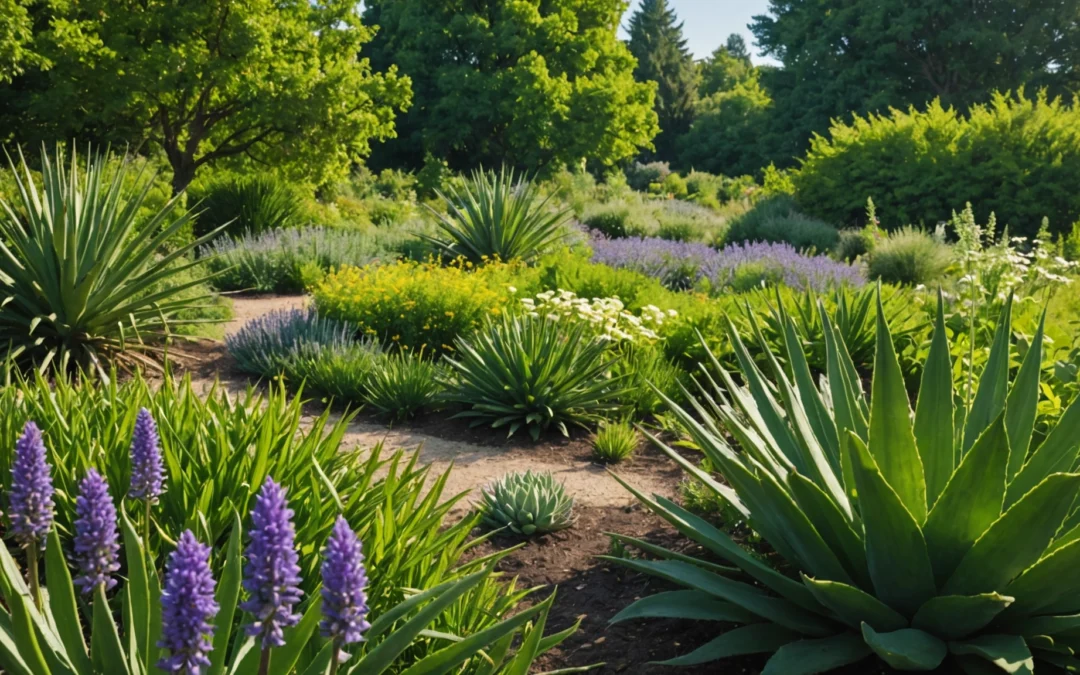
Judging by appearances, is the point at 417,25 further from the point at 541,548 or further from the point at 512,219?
the point at 541,548

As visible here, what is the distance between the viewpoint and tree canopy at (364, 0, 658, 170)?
27.8 metres

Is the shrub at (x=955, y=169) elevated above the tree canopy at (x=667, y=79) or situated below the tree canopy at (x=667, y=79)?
below

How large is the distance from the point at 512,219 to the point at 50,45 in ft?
29.6

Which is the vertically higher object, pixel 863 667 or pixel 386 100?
pixel 386 100

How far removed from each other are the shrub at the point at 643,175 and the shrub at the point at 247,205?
2522 centimetres

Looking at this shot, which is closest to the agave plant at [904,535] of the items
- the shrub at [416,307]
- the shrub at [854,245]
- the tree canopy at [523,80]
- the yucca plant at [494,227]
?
the shrub at [416,307]

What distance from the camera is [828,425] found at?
332 cm

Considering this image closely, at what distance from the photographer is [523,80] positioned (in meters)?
27.4

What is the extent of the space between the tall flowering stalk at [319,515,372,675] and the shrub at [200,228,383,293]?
1040cm

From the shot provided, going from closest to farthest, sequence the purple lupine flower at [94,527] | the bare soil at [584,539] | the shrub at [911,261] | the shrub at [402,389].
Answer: the purple lupine flower at [94,527], the bare soil at [584,539], the shrub at [402,389], the shrub at [911,261]

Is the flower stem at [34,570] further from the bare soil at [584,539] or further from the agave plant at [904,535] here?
the agave plant at [904,535]

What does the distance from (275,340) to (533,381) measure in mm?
2657

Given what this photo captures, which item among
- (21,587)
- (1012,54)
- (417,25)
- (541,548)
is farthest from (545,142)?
(21,587)

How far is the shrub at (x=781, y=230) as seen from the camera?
16000mm
